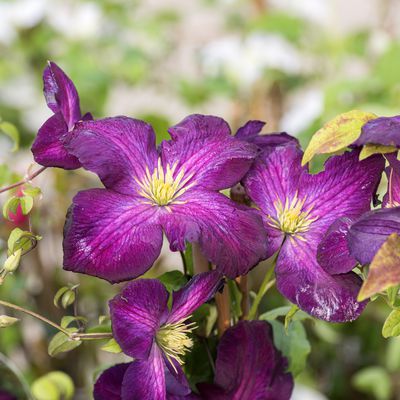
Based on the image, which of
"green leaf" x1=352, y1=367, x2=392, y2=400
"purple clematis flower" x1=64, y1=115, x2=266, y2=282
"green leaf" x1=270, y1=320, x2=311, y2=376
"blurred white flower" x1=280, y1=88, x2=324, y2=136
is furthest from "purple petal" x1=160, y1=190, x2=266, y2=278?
"blurred white flower" x1=280, y1=88, x2=324, y2=136

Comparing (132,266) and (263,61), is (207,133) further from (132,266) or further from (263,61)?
(263,61)

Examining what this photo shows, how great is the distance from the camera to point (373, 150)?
1.01 ft

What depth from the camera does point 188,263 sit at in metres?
0.38

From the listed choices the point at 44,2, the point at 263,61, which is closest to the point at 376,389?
the point at 263,61

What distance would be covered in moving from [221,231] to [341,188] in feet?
0.21

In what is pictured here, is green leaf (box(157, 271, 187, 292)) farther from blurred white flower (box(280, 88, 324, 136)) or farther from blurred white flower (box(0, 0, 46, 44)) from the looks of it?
blurred white flower (box(0, 0, 46, 44))

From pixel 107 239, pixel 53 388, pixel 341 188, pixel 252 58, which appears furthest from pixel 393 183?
pixel 252 58

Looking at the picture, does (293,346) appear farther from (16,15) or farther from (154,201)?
(16,15)

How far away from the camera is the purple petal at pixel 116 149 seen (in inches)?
12.8

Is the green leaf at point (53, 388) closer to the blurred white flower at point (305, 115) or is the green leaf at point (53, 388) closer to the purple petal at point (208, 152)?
the purple petal at point (208, 152)

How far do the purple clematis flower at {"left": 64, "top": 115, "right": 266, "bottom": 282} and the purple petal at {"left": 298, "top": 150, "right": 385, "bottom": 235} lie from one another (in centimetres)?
4

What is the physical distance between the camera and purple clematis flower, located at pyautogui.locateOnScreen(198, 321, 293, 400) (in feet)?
1.21

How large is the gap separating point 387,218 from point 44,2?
1.10 meters

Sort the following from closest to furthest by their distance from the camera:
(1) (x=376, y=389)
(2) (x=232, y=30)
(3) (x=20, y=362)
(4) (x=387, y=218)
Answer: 1. (4) (x=387, y=218)
2. (1) (x=376, y=389)
3. (3) (x=20, y=362)
4. (2) (x=232, y=30)
